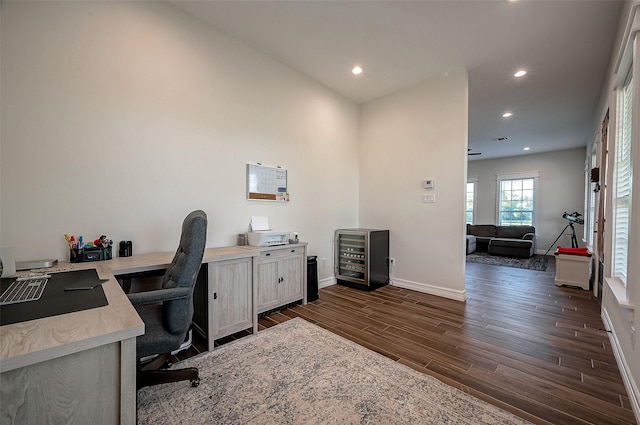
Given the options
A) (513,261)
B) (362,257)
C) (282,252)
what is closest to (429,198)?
(362,257)

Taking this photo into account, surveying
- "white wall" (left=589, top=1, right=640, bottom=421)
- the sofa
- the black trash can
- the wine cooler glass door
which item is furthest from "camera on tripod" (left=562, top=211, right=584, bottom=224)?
the black trash can

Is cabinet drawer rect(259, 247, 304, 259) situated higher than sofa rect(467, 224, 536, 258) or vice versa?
cabinet drawer rect(259, 247, 304, 259)

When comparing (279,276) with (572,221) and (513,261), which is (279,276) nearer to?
(513,261)

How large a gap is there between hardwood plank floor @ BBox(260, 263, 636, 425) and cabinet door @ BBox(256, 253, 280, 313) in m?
0.16

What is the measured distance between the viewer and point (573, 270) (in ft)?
13.5

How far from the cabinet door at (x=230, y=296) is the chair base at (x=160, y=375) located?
0.44m

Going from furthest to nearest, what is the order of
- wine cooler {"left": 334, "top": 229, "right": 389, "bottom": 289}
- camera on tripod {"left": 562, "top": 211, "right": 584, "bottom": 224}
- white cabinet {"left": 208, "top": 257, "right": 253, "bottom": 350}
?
camera on tripod {"left": 562, "top": 211, "right": 584, "bottom": 224}
wine cooler {"left": 334, "top": 229, "right": 389, "bottom": 289}
white cabinet {"left": 208, "top": 257, "right": 253, "bottom": 350}

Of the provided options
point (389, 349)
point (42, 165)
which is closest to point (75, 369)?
point (42, 165)

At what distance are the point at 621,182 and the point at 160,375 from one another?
4.06m

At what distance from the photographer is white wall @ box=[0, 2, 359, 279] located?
1.84 m

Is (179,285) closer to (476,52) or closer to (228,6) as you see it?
(228,6)

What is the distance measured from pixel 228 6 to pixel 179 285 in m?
2.53

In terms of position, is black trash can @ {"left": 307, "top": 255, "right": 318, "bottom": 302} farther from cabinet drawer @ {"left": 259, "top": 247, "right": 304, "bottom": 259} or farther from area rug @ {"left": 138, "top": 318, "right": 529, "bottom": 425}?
area rug @ {"left": 138, "top": 318, "right": 529, "bottom": 425}

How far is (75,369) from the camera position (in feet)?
2.57
